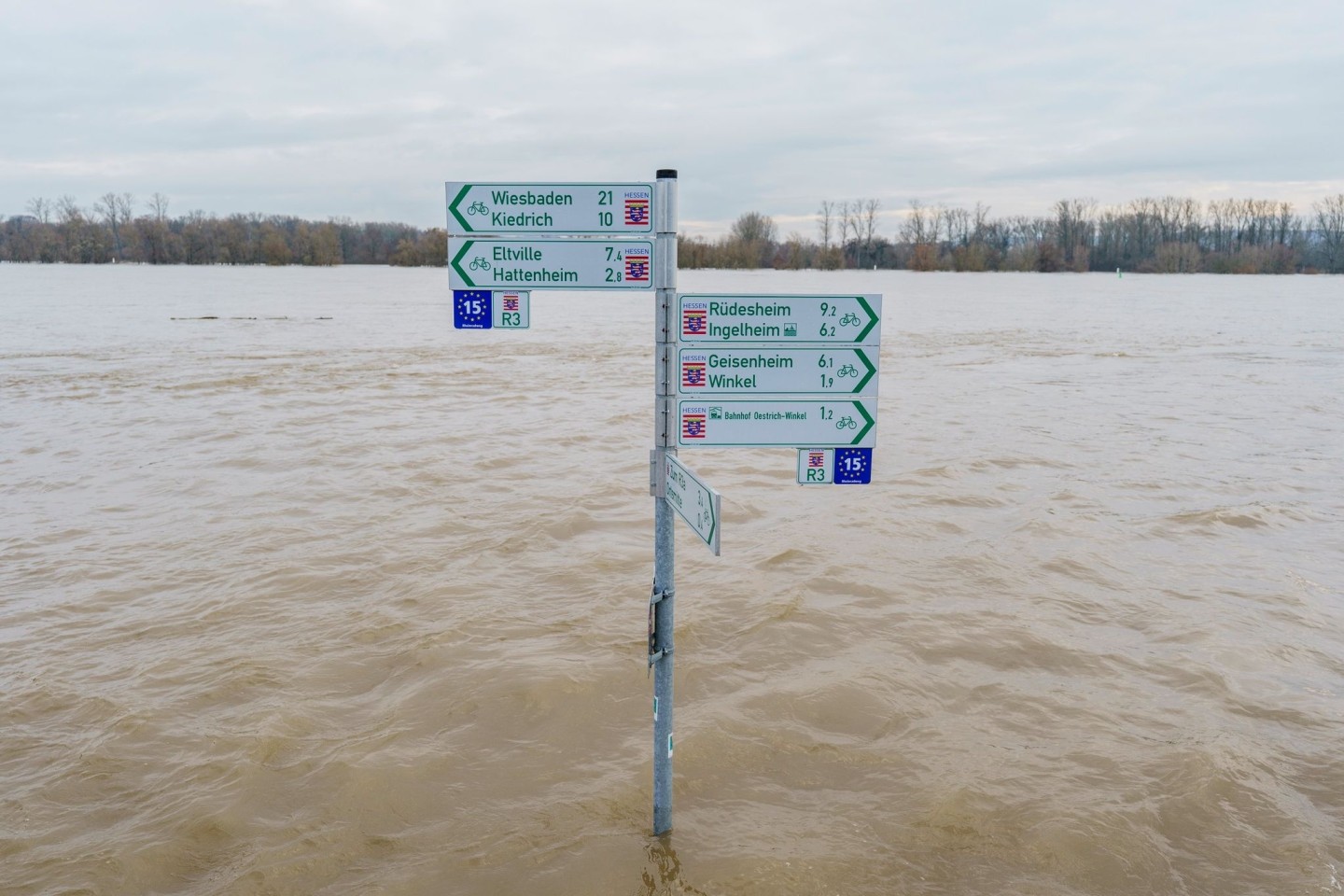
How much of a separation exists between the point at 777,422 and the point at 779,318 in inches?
15.2

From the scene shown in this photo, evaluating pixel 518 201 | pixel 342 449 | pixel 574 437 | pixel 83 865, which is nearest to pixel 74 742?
pixel 83 865

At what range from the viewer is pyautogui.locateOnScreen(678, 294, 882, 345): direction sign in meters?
3.39

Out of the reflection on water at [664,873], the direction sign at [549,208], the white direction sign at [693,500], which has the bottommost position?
the reflection on water at [664,873]

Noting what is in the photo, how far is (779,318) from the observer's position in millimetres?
3418

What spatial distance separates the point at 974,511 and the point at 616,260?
22.6 ft

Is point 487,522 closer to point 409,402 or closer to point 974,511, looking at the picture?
point 974,511

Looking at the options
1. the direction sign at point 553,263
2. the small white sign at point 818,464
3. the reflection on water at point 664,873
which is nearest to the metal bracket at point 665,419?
the direction sign at point 553,263

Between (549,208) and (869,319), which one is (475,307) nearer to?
(549,208)

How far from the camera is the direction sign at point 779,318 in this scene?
133 inches

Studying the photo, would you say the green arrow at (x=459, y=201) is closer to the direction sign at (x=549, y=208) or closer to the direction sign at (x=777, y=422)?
the direction sign at (x=549, y=208)

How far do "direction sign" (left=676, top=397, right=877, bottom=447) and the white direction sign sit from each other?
15 centimetres

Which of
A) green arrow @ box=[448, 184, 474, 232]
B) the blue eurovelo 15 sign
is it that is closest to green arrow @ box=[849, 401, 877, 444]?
the blue eurovelo 15 sign

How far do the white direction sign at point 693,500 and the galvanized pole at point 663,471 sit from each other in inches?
2.4

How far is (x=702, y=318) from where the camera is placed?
341 cm
